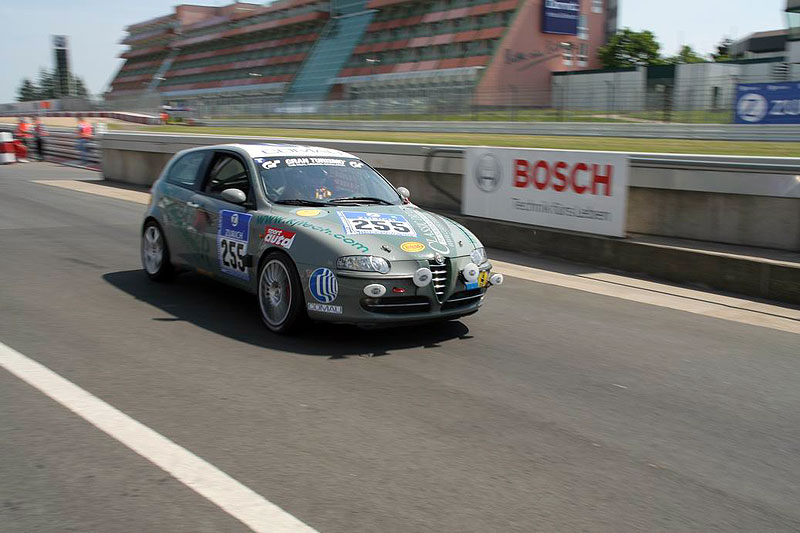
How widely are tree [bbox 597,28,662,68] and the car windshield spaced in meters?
69.2

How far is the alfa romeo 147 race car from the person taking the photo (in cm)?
627

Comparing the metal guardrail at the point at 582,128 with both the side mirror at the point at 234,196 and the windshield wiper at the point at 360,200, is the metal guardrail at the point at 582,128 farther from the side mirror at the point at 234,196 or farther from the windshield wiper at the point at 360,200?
the side mirror at the point at 234,196

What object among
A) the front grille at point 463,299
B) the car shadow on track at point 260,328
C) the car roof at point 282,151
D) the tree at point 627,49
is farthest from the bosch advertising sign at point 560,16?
the front grille at point 463,299

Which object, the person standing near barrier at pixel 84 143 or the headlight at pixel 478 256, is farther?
the person standing near barrier at pixel 84 143

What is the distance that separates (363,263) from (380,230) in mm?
494

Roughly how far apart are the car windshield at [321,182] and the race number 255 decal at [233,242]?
0.36 metres

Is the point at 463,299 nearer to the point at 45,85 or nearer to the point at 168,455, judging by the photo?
the point at 168,455

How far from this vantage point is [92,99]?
7994cm

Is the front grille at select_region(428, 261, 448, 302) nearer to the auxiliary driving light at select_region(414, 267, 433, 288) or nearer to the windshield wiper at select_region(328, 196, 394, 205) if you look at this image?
the auxiliary driving light at select_region(414, 267, 433, 288)

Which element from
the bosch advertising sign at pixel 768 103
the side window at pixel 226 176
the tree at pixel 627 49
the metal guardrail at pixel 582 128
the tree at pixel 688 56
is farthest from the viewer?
the tree at pixel 688 56

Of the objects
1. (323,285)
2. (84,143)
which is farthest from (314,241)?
(84,143)

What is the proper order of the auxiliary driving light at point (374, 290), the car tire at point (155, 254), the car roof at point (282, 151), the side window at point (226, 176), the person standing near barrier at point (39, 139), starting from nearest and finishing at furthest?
the auxiliary driving light at point (374, 290), the side window at point (226, 176), the car roof at point (282, 151), the car tire at point (155, 254), the person standing near barrier at point (39, 139)

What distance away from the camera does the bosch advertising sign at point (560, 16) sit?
66.8m

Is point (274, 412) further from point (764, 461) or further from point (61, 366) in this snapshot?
point (764, 461)
